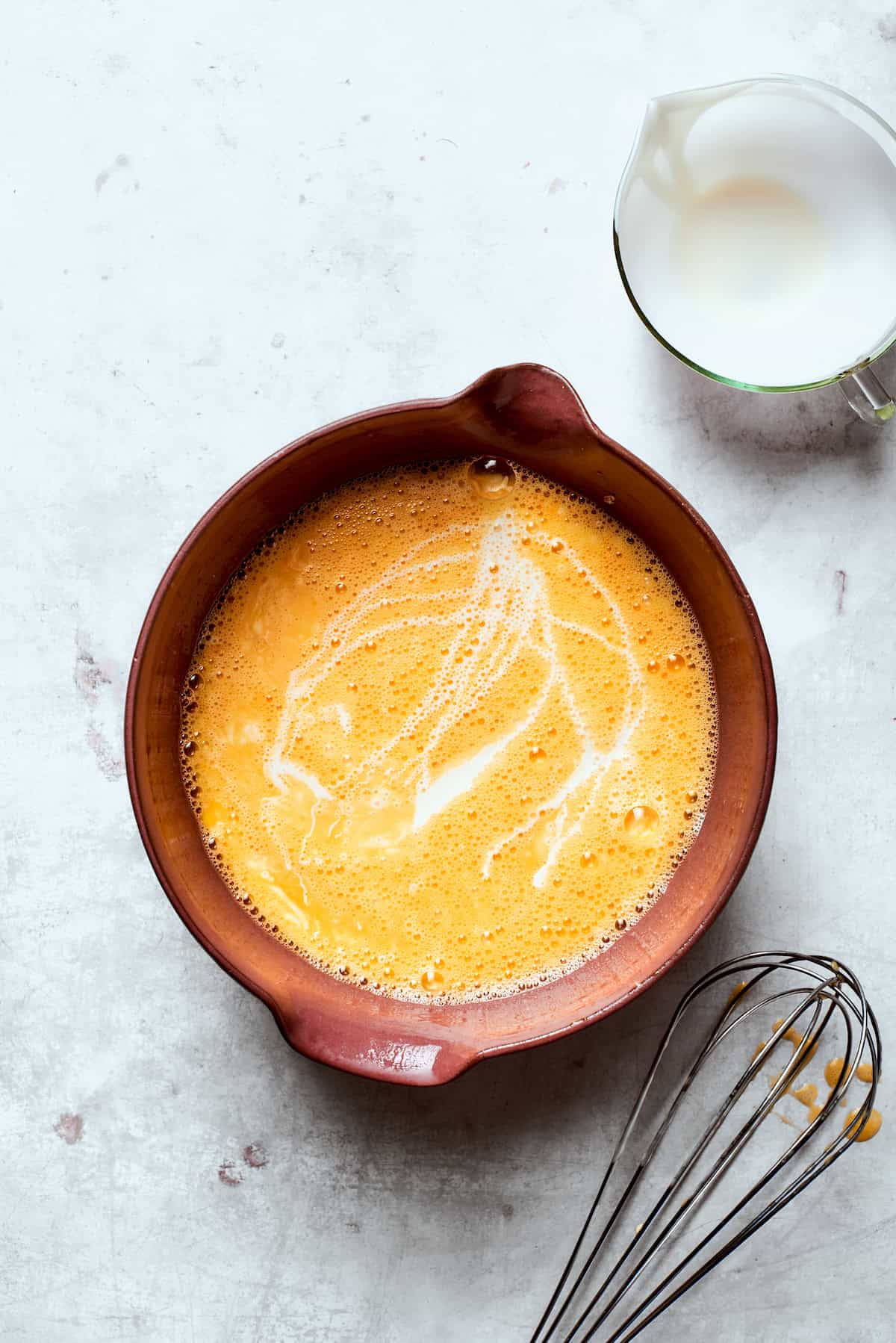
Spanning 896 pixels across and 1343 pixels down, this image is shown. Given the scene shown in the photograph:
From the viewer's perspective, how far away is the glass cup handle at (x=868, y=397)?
124 centimetres

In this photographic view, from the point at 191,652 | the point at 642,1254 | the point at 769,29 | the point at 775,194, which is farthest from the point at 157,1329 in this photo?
the point at 769,29

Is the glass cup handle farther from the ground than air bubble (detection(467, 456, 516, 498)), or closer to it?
farther from the ground

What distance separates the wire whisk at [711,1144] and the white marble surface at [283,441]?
3 centimetres

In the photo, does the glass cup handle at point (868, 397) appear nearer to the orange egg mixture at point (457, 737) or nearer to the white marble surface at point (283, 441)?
the white marble surface at point (283, 441)

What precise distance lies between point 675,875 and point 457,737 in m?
0.28

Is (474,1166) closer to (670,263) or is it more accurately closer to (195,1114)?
(195,1114)

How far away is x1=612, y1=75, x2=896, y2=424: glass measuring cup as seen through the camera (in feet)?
4.04

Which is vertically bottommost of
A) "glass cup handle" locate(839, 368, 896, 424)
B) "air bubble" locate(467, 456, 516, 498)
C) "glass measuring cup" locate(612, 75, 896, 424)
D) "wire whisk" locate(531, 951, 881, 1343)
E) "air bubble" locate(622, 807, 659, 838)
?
"wire whisk" locate(531, 951, 881, 1343)

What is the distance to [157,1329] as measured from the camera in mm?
1304

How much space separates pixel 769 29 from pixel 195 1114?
1.47m

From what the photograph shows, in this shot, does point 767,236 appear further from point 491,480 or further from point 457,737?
point 457,737

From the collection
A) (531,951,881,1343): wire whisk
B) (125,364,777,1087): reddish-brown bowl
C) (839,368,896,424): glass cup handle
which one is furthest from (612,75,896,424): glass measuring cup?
(531,951,881,1343): wire whisk

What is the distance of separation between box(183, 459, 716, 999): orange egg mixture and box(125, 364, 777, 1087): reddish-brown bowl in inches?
1.1

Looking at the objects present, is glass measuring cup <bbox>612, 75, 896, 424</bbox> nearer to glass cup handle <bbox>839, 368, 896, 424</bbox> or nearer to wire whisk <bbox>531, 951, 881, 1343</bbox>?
glass cup handle <bbox>839, 368, 896, 424</bbox>
